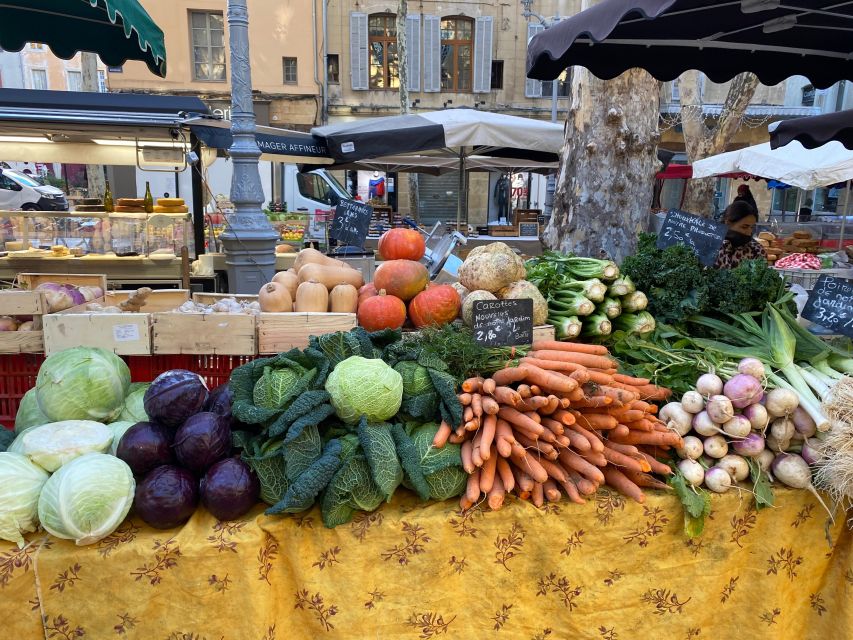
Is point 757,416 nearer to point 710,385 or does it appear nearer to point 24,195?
point 710,385

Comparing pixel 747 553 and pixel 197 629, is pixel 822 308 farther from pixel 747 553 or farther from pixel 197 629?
pixel 197 629

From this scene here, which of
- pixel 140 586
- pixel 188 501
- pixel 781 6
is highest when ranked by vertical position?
pixel 781 6

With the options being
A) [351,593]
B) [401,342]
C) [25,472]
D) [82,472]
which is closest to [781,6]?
[401,342]

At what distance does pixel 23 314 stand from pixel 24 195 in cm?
1648

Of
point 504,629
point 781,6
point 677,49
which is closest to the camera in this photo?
point 504,629

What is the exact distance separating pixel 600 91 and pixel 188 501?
4158mm

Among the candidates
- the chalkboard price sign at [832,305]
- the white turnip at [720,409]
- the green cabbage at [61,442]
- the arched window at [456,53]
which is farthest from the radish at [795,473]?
the arched window at [456,53]

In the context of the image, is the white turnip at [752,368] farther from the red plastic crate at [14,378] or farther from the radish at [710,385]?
the red plastic crate at [14,378]

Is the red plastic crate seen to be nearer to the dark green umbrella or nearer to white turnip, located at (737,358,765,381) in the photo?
the dark green umbrella

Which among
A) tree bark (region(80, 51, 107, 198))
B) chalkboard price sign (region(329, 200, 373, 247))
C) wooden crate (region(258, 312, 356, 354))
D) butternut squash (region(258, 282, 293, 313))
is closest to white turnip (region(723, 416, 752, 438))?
wooden crate (region(258, 312, 356, 354))

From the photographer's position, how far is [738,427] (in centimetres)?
213

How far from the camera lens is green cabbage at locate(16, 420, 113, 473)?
1.90m

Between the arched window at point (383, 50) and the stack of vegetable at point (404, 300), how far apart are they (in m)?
20.4

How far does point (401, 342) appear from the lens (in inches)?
97.7
